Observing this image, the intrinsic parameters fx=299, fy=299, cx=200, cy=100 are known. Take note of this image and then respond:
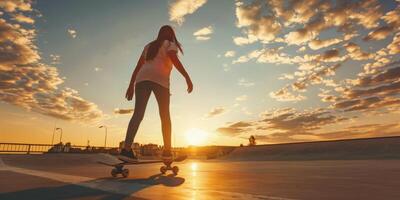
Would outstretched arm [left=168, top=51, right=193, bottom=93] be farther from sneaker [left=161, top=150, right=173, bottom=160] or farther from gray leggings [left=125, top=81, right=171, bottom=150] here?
sneaker [left=161, top=150, right=173, bottom=160]

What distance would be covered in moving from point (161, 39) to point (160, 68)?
0.57m

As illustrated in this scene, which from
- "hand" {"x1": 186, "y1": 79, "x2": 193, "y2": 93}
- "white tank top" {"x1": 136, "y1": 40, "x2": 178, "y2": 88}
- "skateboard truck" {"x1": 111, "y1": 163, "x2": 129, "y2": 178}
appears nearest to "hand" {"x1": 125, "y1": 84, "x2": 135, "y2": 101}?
"white tank top" {"x1": 136, "y1": 40, "x2": 178, "y2": 88}

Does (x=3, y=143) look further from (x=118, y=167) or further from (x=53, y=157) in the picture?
(x=118, y=167)

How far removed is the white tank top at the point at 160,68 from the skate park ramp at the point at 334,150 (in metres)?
18.4

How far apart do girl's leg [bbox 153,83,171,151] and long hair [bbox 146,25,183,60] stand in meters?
0.59

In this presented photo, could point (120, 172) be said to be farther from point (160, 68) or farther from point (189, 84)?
point (189, 84)

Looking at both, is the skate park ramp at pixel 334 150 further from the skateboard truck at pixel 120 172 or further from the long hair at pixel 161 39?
the skateboard truck at pixel 120 172

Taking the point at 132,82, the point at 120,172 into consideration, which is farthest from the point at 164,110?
the point at 120,172

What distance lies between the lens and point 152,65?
5137 mm

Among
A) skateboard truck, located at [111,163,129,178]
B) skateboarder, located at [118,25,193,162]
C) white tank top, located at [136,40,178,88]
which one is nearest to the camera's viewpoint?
skateboard truck, located at [111,163,129,178]

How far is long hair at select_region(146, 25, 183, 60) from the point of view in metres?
5.19

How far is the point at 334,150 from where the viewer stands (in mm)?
25047

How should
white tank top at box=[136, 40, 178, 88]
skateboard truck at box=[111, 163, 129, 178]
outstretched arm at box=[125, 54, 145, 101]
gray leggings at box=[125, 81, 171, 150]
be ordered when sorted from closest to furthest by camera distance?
skateboard truck at box=[111, 163, 129, 178] → gray leggings at box=[125, 81, 171, 150] → white tank top at box=[136, 40, 178, 88] → outstretched arm at box=[125, 54, 145, 101]

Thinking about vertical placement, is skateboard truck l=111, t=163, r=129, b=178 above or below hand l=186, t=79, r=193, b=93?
below
